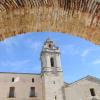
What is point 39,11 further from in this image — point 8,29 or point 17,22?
point 8,29

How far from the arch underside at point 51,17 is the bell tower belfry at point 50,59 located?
20939 mm

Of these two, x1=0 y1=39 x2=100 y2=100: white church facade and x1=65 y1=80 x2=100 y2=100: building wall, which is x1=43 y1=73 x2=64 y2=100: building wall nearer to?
x1=0 y1=39 x2=100 y2=100: white church facade

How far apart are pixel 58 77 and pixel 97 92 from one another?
5136mm

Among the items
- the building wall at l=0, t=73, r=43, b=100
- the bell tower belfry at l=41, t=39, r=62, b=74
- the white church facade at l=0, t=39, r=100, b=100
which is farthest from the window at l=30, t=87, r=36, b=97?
the bell tower belfry at l=41, t=39, r=62, b=74

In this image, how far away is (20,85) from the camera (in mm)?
23453

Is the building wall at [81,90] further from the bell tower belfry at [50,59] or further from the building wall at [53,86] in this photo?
the bell tower belfry at [50,59]

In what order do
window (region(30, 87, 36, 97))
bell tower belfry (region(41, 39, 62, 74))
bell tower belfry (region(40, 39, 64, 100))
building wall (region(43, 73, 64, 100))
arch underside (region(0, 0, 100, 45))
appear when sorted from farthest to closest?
bell tower belfry (region(41, 39, 62, 74))
window (region(30, 87, 36, 97))
bell tower belfry (region(40, 39, 64, 100))
building wall (region(43, 73, 64, 100))
arch underside (region(0, 0, 100, 45))

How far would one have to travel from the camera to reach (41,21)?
306 cm

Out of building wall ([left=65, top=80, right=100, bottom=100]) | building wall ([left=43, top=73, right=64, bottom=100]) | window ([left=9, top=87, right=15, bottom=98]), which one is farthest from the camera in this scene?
window ([left=9, top=87, right=15, bottom=98])

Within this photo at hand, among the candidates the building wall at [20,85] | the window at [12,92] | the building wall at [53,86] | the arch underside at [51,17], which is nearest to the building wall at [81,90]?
the building wall at [53,86]

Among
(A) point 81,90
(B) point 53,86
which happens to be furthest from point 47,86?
(A) point 81,90

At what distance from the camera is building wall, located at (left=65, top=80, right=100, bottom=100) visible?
21281mm

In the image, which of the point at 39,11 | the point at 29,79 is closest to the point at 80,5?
the point at 39,11

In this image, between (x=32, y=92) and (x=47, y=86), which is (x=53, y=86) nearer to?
(x=47, y=86)
